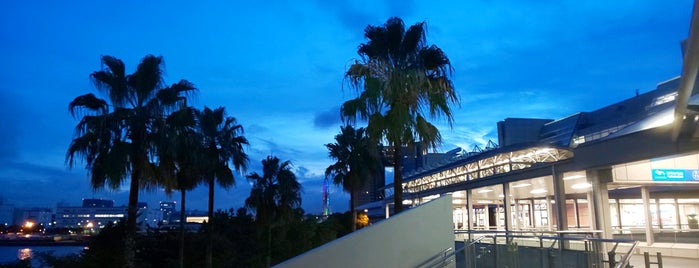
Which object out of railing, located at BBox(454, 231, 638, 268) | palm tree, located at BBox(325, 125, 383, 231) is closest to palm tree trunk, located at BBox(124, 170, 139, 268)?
railing, located at BBox(454, 231, 638, 268)

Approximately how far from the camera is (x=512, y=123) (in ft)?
179

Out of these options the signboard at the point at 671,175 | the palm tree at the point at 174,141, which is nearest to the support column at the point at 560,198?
the signboard at the point at 671,175

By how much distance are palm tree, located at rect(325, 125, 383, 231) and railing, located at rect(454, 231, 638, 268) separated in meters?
24.7

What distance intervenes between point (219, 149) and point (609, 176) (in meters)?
17.5

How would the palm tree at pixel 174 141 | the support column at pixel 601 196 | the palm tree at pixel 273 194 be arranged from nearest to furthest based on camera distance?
1. the palm tree at pixel 174 141
2. the support column at pixel 601 196
3. the palm tree at pixel 273 194

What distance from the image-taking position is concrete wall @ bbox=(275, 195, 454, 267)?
8562mm

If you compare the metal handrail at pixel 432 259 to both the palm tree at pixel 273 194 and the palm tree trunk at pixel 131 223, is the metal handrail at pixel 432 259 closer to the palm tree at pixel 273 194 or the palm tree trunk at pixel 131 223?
the palm tree trunk at pixel 131 223

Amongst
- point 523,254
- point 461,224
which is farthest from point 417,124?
point 461,224

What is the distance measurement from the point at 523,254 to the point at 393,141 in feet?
14.7

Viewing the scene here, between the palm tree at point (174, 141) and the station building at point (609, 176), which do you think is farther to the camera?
the palm tree at point (174, 141)

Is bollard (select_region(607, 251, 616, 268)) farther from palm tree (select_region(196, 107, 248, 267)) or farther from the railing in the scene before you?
palm tree (select_region(196, 107, 248, 267))

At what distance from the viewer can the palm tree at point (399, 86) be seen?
42.8 feet

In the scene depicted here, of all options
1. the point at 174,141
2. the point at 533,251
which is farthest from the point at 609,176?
the point at 174,141

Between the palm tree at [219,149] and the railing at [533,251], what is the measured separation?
1603 cm
